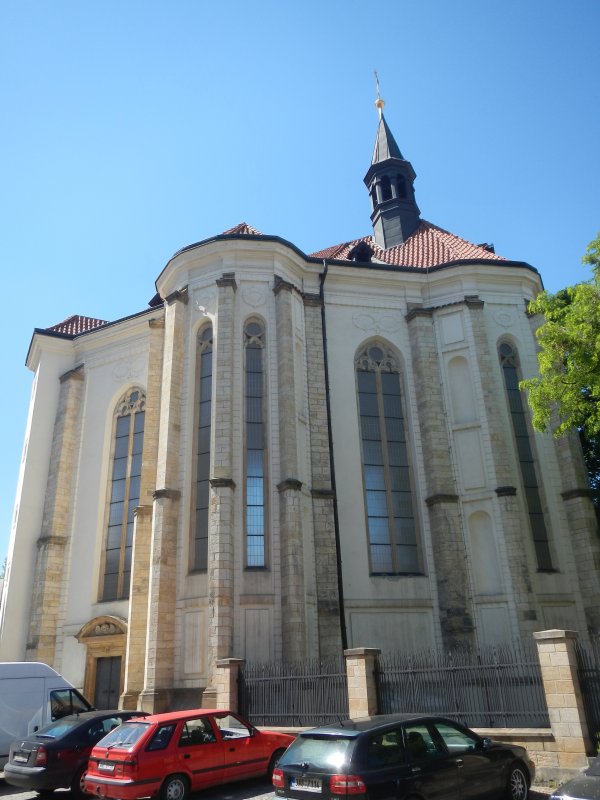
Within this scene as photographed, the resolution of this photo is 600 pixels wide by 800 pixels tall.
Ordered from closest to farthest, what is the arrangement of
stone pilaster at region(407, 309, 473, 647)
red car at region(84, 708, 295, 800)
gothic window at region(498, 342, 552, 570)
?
red car at region(84, 708, 295, 800), stone pilaster at region(407, 309, 473, 647), gothic window at region(498, 342, 552, 570)

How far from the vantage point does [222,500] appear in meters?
17.3

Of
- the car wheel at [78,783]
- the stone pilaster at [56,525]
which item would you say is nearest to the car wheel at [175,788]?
the car wheel at [78,783]

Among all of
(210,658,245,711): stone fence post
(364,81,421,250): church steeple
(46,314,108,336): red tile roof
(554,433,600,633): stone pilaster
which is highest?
(364,81,421,250): church steeple

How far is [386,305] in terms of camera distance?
23.4 meters

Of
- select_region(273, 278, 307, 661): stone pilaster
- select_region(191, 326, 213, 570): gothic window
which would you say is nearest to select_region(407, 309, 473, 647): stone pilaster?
select_region(273, 278, 307, 661): stone pilaster

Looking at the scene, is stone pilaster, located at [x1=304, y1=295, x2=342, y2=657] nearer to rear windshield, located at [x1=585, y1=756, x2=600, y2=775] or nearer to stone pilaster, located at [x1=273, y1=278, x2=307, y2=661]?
stone pilaster, located at [x1=273, y1=278, x2=307, y2=661]

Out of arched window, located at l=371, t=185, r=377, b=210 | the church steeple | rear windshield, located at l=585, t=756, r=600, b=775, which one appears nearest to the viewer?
rear windshield, located at l=585, t=756, r=600, b=775

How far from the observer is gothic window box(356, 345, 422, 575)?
20.0 metres

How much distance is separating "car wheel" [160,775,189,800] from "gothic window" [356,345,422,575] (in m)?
10.9

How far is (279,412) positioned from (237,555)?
14.2 feet

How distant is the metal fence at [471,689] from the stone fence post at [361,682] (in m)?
0.22

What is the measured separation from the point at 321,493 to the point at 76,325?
47.4ft

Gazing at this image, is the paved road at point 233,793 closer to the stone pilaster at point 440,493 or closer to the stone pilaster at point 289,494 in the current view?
the stone pilaster at point 289,494

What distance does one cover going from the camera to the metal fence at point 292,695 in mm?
13014
